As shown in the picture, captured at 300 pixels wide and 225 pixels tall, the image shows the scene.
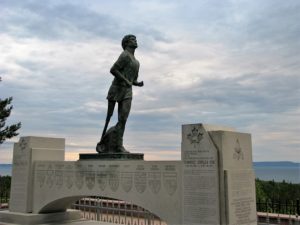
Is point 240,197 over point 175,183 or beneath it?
beneath

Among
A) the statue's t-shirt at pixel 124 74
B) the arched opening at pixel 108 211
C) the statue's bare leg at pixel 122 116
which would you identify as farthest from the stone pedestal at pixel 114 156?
the statue's t-shirt at pixel 124 74

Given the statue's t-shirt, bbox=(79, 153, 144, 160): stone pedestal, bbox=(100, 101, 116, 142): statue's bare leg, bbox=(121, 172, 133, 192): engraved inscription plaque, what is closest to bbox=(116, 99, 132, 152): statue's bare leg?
the statue's t-shirt

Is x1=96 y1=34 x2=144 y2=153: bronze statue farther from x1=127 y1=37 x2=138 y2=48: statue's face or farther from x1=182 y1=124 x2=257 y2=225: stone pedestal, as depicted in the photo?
x1=182 y1=124 x2=257 y2=225: stone pedestal

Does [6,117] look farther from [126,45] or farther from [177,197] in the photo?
[177,197]

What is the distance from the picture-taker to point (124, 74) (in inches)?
437

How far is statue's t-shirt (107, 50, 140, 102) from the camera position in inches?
434

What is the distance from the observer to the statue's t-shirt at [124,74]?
11.0m

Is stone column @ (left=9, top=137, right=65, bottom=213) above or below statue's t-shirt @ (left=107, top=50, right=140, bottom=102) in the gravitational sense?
below

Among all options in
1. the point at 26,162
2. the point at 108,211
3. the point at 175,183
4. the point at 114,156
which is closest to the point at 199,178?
the point at 175,183

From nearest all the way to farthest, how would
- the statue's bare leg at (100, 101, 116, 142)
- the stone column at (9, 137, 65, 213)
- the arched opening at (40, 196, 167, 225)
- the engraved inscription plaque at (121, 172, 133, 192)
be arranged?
the engraved inscription plaque at (121, 172, 133, 192) → the statue's bare leg at (100, 101, 116, 142) → the arched opening at (40, 196, 167, 225) → the stone column at (9, 137, 65, 213)

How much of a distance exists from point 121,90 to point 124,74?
0.47m

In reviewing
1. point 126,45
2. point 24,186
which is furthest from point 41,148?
point 126,45

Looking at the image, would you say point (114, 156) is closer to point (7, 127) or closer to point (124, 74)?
point (124, 74)

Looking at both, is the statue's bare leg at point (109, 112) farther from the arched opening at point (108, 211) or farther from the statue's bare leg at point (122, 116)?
the arched opening at point (108, 211)
